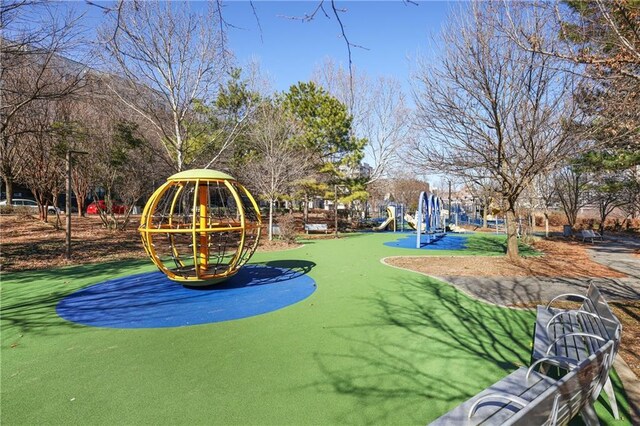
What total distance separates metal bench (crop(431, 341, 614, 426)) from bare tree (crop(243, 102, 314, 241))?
1506cm

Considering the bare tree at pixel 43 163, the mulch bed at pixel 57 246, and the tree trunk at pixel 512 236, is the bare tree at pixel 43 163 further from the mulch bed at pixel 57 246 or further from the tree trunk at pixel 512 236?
the tree trunk at pixel 512 236

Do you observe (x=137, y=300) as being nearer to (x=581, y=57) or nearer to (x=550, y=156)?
(x=581, y=57)

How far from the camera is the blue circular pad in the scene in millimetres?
5633

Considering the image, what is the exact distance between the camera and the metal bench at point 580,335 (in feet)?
9.76

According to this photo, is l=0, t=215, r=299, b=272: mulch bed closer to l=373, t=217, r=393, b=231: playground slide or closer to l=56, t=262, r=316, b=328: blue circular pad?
l=56, t=262, r=316, b=328: blue circular pad

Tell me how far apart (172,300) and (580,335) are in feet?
21.8

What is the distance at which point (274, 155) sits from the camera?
18859 mm

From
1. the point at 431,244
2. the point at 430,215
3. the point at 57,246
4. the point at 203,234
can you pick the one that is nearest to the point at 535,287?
the point at 203,234

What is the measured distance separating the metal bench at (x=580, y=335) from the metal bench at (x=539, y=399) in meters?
0.26

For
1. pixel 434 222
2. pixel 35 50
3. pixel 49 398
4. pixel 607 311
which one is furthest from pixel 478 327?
pixel 434 222

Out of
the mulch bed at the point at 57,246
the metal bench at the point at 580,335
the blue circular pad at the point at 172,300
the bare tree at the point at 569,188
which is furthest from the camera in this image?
the bare tree at the point at 569,188

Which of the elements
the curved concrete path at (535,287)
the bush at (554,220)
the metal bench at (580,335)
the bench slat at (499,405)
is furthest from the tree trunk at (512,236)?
the bush at (554,220)

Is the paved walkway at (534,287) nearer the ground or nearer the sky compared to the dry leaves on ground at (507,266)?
nearer the ground

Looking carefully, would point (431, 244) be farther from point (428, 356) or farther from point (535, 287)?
point (428, 356)
